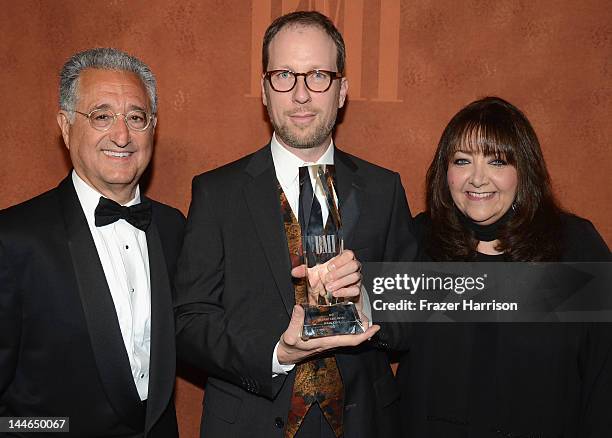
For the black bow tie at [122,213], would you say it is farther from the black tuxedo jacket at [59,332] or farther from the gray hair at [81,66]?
the gray hair at [81,66]

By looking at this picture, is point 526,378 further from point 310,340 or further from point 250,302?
point 250,302

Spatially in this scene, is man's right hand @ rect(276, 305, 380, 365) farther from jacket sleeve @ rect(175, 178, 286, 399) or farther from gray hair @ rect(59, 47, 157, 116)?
gray hair @ rect(59, 47, 157, 116)

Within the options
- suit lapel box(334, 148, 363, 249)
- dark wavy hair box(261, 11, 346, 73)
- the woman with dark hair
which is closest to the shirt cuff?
suit lapel box(334, 148, 363, 249)

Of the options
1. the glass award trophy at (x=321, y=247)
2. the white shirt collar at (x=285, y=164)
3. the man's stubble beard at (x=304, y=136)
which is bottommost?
the glass award trophy at (x=321, y=247)

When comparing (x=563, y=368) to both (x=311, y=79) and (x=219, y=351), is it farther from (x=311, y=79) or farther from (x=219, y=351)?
(x=311, y=79)

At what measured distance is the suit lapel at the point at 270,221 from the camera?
2367 millimetres

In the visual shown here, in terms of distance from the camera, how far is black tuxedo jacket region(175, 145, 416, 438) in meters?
2.32

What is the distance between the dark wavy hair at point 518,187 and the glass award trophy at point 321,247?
2.64 feet

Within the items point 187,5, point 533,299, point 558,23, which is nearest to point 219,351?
point 533,299

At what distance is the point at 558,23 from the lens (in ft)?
11.1

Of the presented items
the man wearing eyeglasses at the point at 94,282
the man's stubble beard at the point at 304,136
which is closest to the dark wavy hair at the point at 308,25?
the man's stubble beard at the point at 304,136

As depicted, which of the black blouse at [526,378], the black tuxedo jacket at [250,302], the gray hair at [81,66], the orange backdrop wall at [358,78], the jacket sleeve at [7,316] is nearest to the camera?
the jacket sleeve at [7,316]

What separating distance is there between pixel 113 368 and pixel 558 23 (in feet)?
9.56

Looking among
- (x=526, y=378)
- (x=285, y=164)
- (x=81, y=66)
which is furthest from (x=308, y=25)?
(x=526, y=378)
